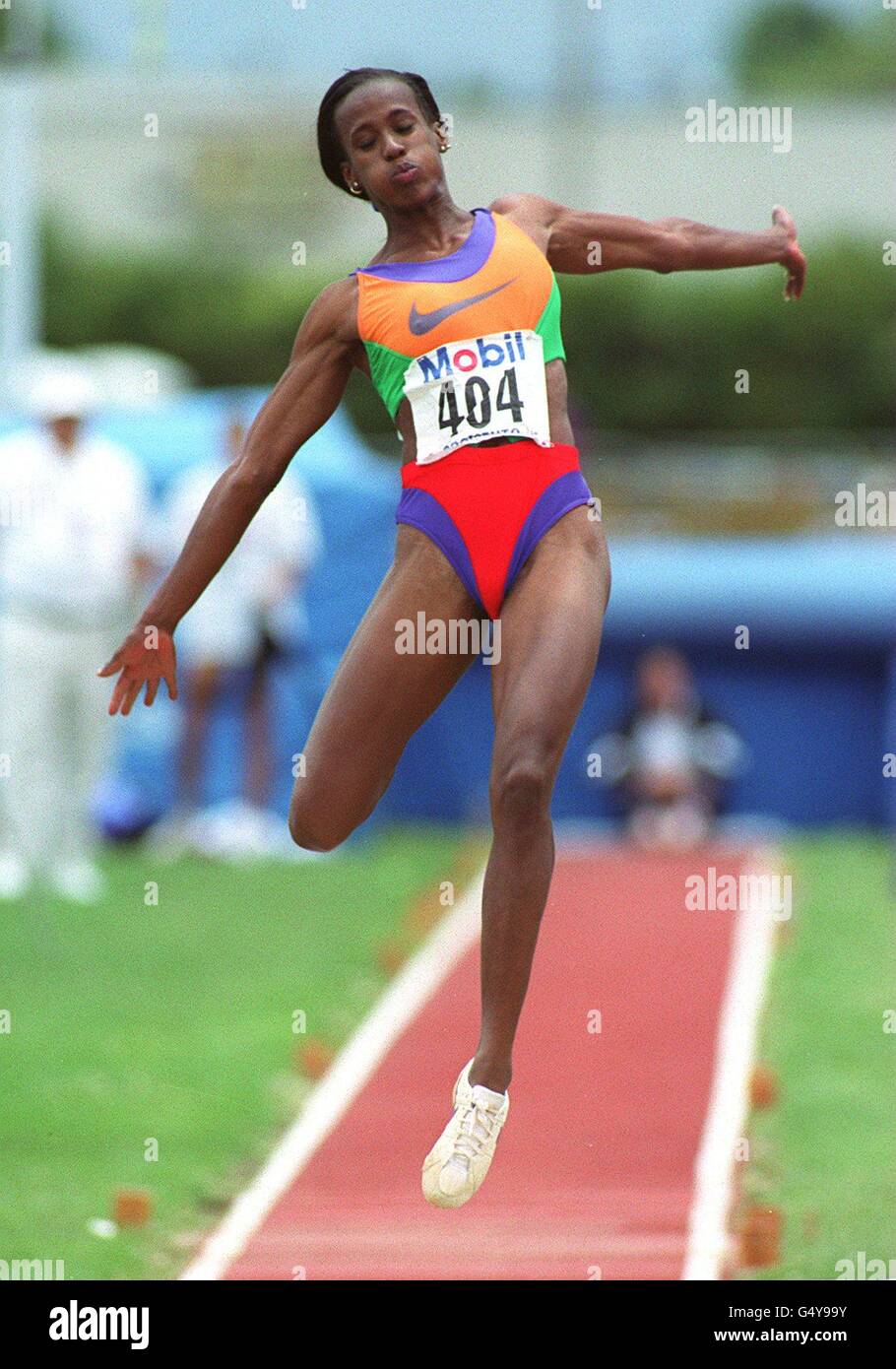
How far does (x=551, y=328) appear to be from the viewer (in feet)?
18.6

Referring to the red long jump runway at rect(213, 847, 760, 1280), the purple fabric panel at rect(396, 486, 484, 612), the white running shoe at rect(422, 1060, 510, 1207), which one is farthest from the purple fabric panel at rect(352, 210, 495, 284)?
the red long jump runway at rect(213, 847, 760, 1280)

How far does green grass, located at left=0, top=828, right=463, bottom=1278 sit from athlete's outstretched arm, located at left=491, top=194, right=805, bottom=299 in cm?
294

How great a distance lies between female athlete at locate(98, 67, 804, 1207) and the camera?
5.41 meters

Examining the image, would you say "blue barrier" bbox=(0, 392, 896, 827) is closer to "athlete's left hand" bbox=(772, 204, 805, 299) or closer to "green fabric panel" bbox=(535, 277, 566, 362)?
"athlete's left hand" bbox=(772, 204, 805, 299)

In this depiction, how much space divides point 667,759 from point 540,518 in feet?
30.3

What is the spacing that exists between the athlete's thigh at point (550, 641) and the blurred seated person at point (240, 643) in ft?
26.9

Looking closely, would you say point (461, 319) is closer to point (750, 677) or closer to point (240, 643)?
point (240, 643)

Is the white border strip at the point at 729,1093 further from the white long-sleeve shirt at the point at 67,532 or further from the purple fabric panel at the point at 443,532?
the white long-sleeve shirt at the point at 67,532

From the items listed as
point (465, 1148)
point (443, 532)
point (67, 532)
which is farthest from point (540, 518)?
point (67, 532)

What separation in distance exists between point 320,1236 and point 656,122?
104 ft

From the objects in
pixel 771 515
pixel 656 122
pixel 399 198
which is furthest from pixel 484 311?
pixel 656 122

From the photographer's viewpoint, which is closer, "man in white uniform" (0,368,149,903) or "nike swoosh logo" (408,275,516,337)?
"nike swoosh logo" (408,275,516,337)
